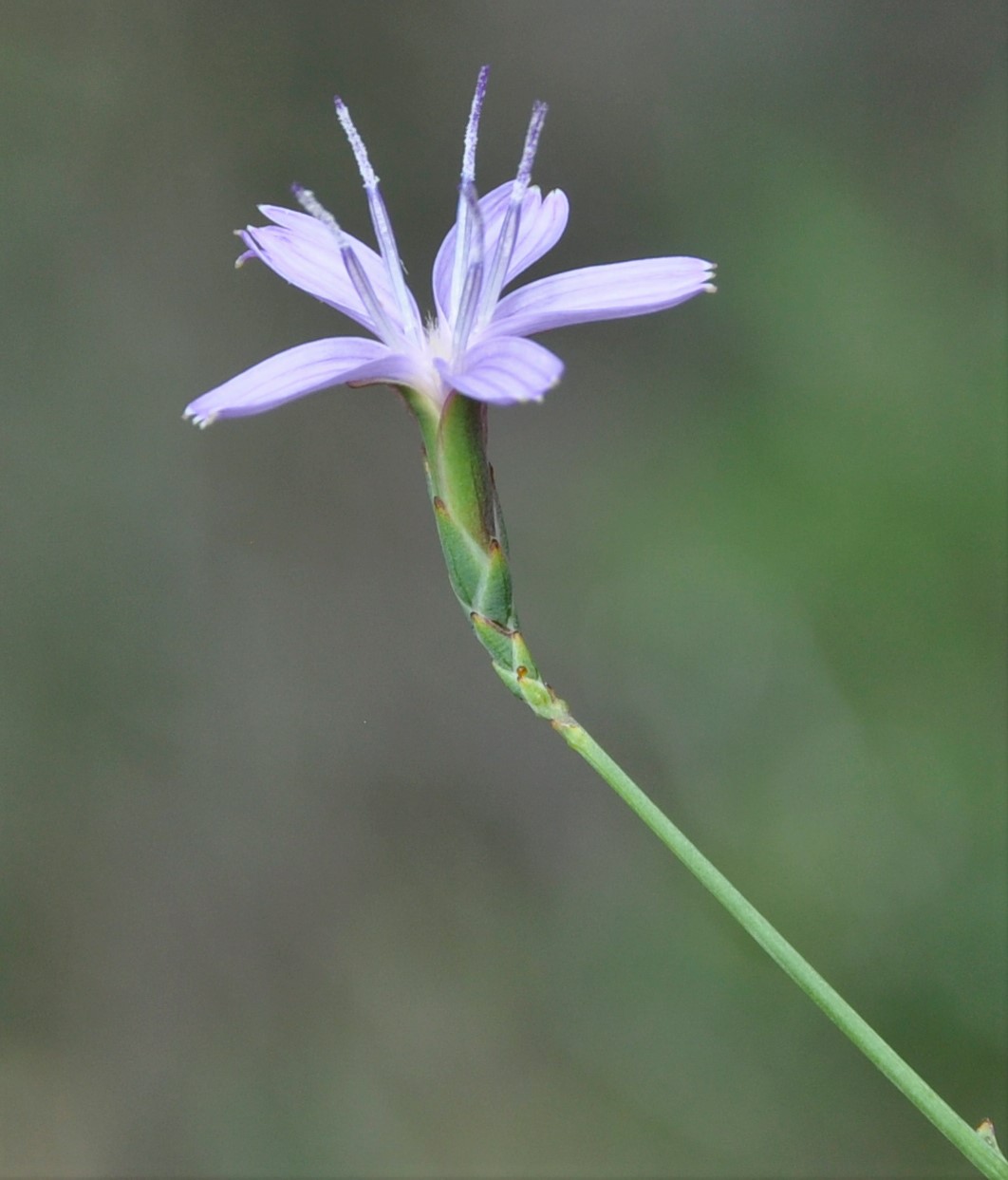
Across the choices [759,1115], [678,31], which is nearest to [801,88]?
[678,31]

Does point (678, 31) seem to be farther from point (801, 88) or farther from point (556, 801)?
point (556, 801)

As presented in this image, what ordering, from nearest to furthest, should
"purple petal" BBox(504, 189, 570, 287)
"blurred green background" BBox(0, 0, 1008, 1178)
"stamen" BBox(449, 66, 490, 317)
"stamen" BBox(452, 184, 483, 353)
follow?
"stamen" BBox(452, 184, 483, 353)
"stamen" BBox(449, 66, 490, 317)
"purple petal" BBox(504, 189, 570, 287)
"blurred green background" BBox(0, 0, 1008, 1178)

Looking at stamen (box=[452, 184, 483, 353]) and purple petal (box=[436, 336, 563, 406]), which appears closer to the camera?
purple petal (box=[436, 336, 563, 406])

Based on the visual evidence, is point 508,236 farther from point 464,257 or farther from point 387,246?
point 387,246

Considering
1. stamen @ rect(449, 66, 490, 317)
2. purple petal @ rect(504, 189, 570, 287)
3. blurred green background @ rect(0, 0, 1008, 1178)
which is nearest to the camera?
stamen @ rect(449, 66, 490, 317)

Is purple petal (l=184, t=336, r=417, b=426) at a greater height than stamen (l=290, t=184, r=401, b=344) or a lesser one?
lesser

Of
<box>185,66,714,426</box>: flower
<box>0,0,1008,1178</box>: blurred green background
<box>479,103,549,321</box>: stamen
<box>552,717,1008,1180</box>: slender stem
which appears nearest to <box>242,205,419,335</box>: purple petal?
<box>185,66,714,426</box>: flower

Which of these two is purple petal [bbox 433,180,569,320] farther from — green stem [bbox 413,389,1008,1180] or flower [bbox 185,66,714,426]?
green stem [bbox 413,389,1008,1180]
